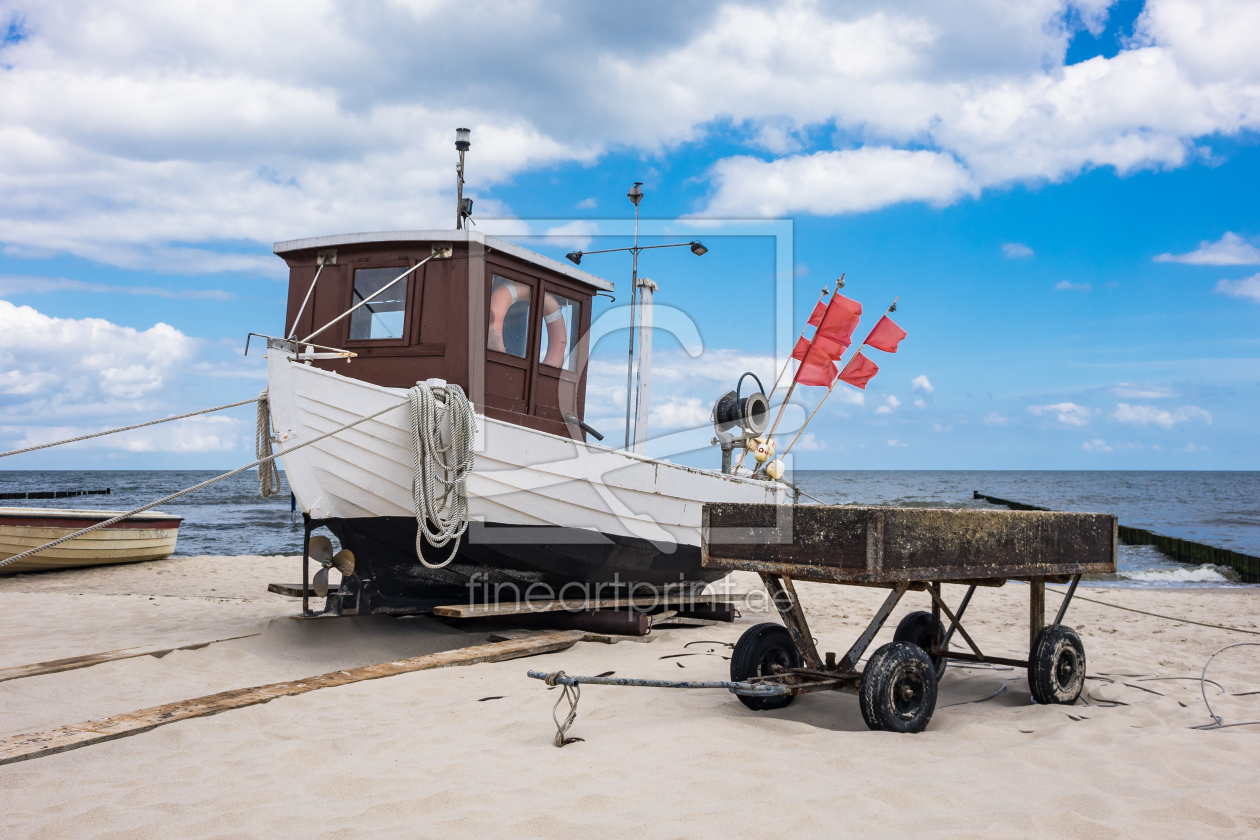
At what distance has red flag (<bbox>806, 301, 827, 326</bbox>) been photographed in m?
9.33

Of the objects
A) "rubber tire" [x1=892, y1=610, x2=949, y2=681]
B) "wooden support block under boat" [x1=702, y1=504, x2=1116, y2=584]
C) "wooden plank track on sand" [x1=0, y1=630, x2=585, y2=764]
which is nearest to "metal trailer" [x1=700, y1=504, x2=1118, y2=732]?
"wooden support block under boat" [x1=702, y1=504, x2=1116, y2=584]

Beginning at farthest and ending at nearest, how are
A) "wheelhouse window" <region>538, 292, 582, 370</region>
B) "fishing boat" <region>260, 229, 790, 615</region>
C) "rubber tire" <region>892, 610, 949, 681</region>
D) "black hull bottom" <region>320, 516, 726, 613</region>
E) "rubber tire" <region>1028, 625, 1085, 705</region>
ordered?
"wheelhouse window" <region>538, 292, 582, 370</region> < "black hull bottom" <region>320, 516, 726, 613</region> < "fishing boat" <region>260, 229, 790, 615</region> < "rubber tire" <region>892, 610, 949, 681</region> < "rubber tire" <region>1028, 625, 1085, 705</region>

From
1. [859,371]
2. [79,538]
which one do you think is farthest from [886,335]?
[79,538]

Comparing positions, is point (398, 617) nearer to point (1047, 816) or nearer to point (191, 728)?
point (191, 728)

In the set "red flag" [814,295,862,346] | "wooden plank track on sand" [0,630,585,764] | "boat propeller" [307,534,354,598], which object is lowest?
"wooden plank track on sand" [0,630,585,764]

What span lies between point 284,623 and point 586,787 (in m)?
5.11

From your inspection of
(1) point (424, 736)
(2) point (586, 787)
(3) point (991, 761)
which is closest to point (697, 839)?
(2) point (586, 787)

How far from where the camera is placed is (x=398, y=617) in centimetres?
798

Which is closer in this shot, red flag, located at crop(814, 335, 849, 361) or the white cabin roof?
the white cabin roof

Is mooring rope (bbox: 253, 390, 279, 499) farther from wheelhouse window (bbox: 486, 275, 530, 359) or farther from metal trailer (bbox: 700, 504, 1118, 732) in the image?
metal trailer (bbox: 700, 504, 1118, 732)

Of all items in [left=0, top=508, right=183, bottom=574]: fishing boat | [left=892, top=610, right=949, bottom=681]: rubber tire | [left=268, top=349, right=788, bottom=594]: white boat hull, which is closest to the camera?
[left=892, top=610, right=949, bottom=681]: rubber tire

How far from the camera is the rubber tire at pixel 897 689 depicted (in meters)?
3.81

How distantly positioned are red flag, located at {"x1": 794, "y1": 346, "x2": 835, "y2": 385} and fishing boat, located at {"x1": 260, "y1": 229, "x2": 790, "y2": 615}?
2283 mm

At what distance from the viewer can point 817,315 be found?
9.36 m
